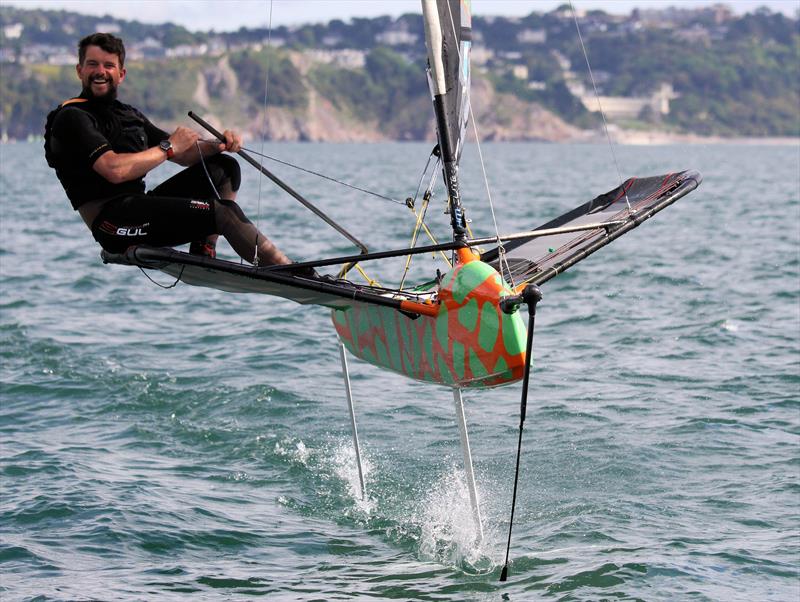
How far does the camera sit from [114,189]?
7.00 m

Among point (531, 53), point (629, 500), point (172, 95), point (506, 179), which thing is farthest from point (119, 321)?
point (531, 53)

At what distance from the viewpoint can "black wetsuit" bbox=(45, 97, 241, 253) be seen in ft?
22.2

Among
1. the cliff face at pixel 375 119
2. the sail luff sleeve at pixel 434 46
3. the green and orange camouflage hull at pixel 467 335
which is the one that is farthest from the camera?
the cliff face at pixel 375 119

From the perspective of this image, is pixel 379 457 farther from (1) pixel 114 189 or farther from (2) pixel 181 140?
(2) pixel 181 140

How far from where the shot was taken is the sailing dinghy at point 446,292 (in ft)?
21.4

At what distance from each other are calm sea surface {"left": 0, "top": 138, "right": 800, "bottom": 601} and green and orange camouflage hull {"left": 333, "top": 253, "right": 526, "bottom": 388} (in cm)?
120

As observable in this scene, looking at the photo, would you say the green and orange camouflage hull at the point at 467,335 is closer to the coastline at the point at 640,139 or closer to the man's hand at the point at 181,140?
the man's hand at the point at 181,140

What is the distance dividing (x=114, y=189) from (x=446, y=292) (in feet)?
6.36

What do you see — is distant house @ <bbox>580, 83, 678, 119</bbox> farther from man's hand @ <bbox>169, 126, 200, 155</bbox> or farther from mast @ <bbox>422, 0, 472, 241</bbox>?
man's hand @ <bbox>169, 126, 200, 155</bbox>

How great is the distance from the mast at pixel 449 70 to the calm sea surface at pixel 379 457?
2126mm

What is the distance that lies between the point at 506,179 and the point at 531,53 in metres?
142

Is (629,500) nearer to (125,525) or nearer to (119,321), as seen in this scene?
(125,525)

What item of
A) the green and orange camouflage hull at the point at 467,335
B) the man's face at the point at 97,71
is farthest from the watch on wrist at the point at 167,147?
the green and orange camouflage hull at the point at 467,335

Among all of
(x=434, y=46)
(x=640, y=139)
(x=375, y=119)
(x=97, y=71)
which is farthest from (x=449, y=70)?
(x=375, y=119)
